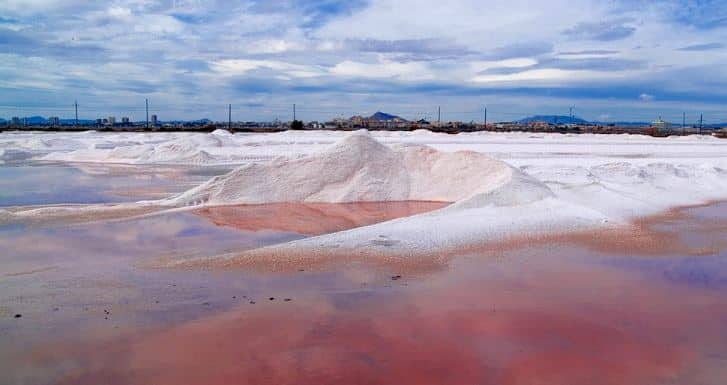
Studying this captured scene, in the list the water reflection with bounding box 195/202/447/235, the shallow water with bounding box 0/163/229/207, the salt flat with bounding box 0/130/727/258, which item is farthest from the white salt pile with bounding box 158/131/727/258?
the shallow water with bounding box 0/163/229/207

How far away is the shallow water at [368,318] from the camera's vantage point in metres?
3.88

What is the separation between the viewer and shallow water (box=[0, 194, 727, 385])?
12.7ft

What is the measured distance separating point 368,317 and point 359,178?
7.44 m

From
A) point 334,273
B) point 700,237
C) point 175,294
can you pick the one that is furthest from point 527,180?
point 175,294

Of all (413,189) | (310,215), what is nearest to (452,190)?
(413,189)

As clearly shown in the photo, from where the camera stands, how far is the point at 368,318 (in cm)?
480

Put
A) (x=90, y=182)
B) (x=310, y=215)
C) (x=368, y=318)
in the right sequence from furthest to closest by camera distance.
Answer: (x=90, y=182), (x=310, y=215), (x=368, y=318)

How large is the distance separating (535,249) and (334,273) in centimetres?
263

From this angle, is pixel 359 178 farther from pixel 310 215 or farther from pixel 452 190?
pixel 310 215

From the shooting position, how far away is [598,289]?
5.73 meters

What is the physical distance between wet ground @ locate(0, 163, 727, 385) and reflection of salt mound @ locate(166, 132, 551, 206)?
3692mm

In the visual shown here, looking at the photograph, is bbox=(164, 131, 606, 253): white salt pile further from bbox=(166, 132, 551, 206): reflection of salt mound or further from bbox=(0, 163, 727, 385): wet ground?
bbox=(0, 163, 727, 385): wet ground

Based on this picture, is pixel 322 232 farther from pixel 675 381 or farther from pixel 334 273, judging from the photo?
pixel 675 381

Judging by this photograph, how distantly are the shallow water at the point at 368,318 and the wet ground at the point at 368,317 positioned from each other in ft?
0.05
